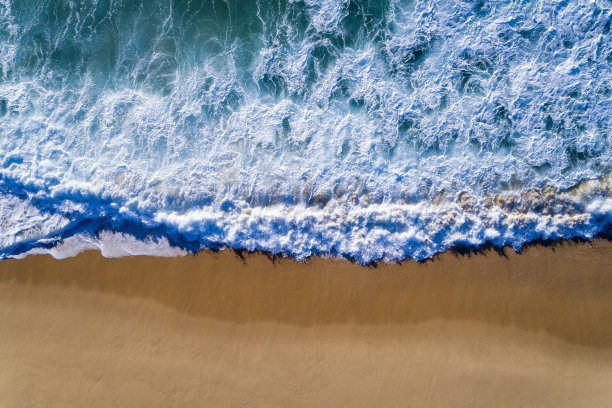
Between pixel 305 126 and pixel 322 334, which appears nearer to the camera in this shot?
pixel 322 334

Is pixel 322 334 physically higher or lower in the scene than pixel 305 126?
lower

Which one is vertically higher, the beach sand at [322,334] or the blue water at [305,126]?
the blue water at [305,126]

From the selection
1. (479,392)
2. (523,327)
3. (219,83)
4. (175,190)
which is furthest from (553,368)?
(219,83)

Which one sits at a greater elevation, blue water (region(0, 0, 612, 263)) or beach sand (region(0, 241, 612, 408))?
blue water (region(0, 0, 612, 263))

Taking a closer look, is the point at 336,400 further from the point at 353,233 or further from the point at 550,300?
the point at 550,300

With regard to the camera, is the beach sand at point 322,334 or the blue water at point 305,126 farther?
the blue water at point 305,126
